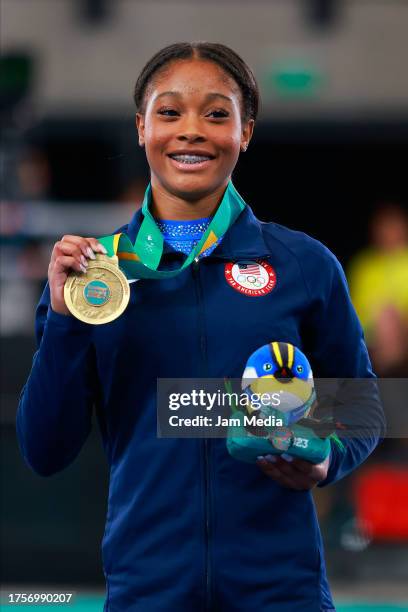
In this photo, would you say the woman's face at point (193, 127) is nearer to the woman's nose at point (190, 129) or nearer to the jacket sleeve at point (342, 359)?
the woman's nose at point (190, 129)

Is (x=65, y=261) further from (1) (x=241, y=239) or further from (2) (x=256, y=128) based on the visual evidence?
(2) (x=256, y=128)

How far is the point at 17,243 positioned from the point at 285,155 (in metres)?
5.72

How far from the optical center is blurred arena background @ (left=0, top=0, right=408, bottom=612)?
6.93 m

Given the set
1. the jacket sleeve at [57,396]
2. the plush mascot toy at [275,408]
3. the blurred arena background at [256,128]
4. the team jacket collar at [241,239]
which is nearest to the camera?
the plush mascot toy at [275,408]

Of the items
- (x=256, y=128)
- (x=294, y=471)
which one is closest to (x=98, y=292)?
(x=294, y=471)

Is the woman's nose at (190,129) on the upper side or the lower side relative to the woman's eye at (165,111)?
lower

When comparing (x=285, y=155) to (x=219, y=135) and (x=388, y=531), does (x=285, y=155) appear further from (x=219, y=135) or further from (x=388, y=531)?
(x=219, y=135)

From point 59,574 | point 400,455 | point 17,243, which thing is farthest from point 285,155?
point 59,574

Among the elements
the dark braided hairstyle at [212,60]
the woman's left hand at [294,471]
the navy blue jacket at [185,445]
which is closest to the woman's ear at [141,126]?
the dark braided hairstyle at [212,60]

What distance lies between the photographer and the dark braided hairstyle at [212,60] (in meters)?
2.23

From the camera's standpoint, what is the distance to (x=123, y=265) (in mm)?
2152

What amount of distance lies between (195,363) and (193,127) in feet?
1.35

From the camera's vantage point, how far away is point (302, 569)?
2084 mm

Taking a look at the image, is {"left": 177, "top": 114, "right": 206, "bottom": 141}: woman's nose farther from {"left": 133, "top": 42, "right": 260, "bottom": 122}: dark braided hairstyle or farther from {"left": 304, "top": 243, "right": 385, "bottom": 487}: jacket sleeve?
{"left": 304, "top": 243, "right": 385, "bottom": 487}: jacket sleeve
